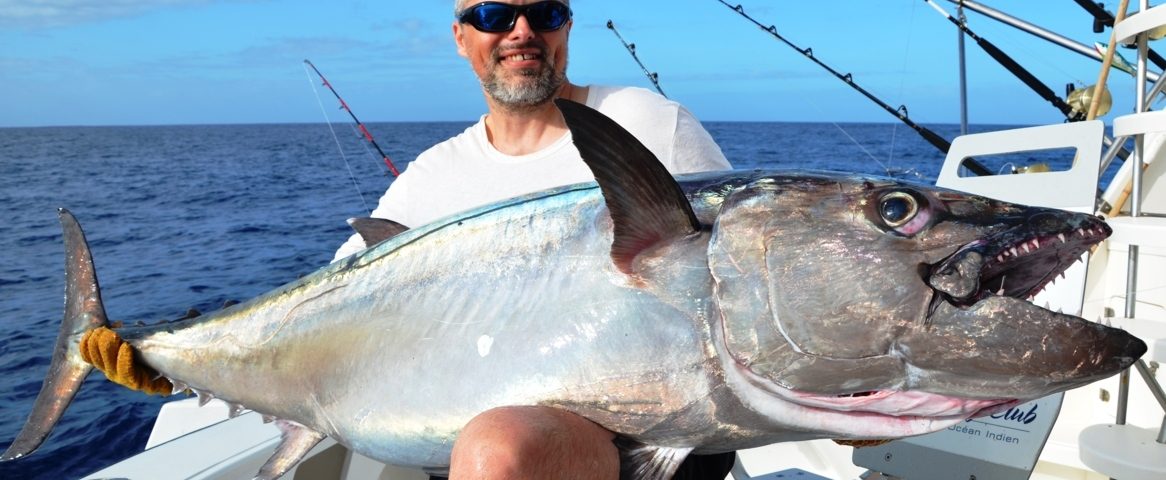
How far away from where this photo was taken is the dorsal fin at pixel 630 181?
1.38m

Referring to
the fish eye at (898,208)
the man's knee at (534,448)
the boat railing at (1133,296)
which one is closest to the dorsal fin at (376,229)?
the man's knee at (534,448)

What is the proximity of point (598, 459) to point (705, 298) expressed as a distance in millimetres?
369

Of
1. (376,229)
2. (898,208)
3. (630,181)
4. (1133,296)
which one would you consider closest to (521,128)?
(376,229)

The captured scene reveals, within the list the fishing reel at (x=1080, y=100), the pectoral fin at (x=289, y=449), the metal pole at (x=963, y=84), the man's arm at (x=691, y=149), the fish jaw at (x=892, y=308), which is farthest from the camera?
the metal pole at (x=963, y=84)

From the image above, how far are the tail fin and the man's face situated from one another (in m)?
1.27

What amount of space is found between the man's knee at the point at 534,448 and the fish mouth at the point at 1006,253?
65cm

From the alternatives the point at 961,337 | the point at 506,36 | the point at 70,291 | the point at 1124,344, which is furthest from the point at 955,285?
the point at 70,291

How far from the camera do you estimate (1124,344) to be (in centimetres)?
117

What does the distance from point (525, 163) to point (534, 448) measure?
1.28 metres

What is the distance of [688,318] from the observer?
1.41m

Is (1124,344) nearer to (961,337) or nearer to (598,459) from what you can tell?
(961,337)

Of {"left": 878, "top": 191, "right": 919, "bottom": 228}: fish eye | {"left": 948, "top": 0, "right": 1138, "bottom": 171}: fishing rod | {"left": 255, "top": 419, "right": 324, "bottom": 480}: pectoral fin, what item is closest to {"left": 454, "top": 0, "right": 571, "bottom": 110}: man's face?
{"left": 255, "top": 419, "right": 324, "bottom": 480}: pectoral fin

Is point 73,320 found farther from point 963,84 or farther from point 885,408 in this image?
point 963,84

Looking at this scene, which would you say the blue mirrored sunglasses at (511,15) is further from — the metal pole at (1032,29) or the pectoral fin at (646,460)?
the metal pole at (1032,29)
